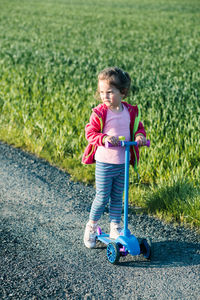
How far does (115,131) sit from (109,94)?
0.31m

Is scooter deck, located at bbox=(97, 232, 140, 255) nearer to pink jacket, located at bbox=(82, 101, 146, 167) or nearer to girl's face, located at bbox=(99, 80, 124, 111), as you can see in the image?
pink jacket, located at bbox=(82, 101, 146, 167)

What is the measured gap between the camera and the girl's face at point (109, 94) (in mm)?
3359

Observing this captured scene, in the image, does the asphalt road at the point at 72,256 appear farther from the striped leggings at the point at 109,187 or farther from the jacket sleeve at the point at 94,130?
the jacket sleeve at the point at 94,130

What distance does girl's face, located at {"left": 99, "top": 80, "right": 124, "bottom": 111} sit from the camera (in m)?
3.36

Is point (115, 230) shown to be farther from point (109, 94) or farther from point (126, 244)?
point (109, 94)

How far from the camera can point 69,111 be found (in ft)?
21.7

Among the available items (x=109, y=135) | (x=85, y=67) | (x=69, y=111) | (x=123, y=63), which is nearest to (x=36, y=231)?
(x=109, y=135)

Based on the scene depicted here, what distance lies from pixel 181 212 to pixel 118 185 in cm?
94

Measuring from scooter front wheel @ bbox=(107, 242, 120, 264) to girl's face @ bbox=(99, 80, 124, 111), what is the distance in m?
1.13

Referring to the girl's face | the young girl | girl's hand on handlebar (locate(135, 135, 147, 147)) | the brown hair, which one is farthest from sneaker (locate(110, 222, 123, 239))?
the brown hair

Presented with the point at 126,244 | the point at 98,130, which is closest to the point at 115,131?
the point at 98,130

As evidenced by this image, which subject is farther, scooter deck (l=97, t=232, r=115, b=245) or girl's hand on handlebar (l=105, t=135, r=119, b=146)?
scooter deck (l=97, t=232, r=115, b=245)

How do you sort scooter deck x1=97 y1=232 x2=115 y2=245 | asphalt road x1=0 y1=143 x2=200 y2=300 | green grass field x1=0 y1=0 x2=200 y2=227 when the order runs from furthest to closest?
green grass field x1=0 y1=0 x2=200 y2=227
scooter deck x1=97 y1=232 x2=115 y2=245
asphalt road x1=0 y1=143 x2=200 y2=300

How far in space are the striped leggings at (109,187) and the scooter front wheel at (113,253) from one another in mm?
350
